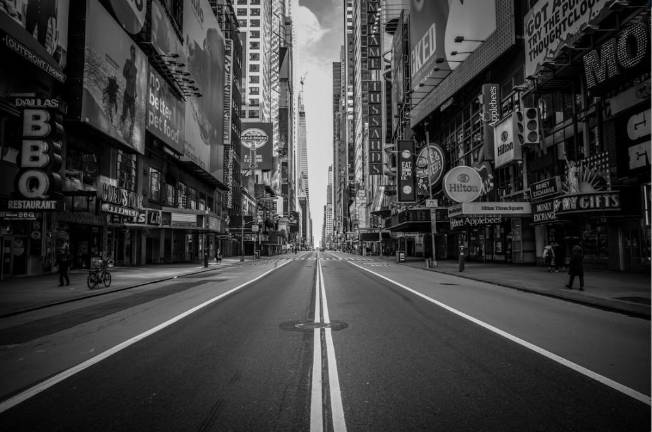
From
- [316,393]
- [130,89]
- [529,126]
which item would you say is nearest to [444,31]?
[529,126]

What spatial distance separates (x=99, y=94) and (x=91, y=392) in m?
28.4

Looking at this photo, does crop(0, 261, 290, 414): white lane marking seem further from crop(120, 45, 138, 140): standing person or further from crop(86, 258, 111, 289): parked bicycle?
crop(120, 45, 138, 140): standing person

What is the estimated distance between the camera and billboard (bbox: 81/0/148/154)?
88.7 feet

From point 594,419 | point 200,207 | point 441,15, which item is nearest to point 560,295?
point 594,419

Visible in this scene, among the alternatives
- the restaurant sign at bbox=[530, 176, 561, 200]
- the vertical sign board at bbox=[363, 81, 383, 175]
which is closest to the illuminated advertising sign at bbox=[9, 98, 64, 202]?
the restaurant sign at bbox=[530, 176, 561, 200]

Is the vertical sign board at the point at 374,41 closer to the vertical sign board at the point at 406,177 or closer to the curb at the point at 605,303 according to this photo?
the vertical sign board at the point at 406,177

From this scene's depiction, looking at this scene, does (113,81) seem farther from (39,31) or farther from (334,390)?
(334,390)

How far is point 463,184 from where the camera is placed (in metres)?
32.2

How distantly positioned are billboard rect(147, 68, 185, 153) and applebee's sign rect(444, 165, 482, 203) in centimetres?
2706

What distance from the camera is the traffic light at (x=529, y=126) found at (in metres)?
29.5

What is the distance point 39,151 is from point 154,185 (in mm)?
22941

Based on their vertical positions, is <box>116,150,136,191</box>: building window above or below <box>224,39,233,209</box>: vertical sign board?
below

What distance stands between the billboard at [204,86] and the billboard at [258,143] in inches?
1420

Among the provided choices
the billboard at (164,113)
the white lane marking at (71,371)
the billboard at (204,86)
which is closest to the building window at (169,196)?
the billboard at (204,86)
